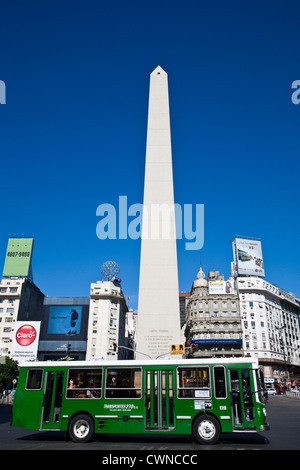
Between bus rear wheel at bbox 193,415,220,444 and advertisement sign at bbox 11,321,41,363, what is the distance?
5439cm

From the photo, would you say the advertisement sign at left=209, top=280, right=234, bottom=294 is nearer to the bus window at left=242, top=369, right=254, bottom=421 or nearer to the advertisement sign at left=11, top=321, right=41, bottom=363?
the advertisement sign at left=11, top=321, right=41, bottom=363

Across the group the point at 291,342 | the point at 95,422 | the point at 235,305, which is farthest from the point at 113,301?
the point at 95,422

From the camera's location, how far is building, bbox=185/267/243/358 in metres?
69.2

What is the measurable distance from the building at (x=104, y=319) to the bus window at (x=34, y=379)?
59761mm

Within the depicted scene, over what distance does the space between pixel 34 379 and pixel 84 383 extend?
1647 mm

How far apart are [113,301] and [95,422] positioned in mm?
66223

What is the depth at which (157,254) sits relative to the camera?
27.2 m

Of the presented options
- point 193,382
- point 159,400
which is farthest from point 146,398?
point 193,382

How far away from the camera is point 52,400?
1066 centimetres


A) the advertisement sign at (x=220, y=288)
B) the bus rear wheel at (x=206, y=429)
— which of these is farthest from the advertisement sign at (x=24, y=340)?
the bus rear wheel at (x=206, y=429)

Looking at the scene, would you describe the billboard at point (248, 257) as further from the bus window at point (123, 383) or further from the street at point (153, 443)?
the bus window at point (123, 383)

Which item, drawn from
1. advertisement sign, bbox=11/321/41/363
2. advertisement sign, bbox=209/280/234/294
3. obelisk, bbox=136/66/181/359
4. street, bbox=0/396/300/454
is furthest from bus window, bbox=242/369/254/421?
advertisement sign, bbox=209/280/234/294

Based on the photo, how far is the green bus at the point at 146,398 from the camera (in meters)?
9.86

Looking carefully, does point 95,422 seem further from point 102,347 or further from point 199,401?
point 102,347
